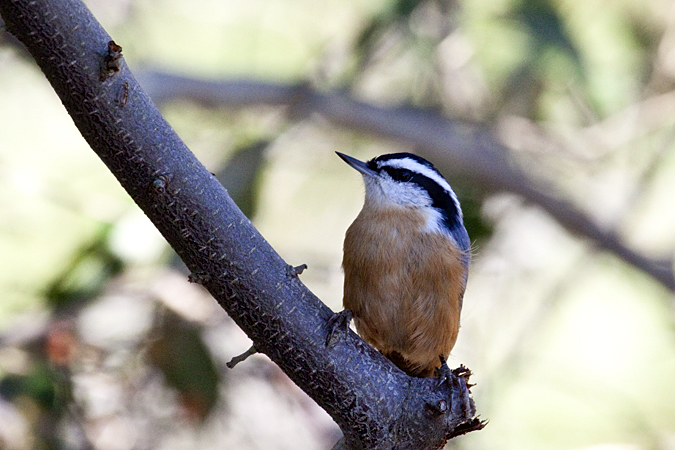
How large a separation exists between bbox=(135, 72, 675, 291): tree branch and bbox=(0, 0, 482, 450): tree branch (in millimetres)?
4133

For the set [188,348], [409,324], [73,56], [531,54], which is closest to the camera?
[73,56]

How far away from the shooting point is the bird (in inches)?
106

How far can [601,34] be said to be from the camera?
675 cm

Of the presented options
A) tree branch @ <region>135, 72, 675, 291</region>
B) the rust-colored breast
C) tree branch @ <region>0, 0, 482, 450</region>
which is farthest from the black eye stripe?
tree branch @ <region>135, 72, 675, 291</region>

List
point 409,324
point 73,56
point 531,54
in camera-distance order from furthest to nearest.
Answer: point 531,54 → point 409,324 → point 73,56

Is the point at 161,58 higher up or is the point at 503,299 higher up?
the point at 161,58

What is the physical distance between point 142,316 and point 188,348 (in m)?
0.47

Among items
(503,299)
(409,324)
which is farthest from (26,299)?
(503,299)

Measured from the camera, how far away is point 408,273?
269cm

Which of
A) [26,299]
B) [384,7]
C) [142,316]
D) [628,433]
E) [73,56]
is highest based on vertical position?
[384,7]

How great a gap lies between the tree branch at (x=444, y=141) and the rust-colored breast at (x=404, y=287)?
327 centimetres

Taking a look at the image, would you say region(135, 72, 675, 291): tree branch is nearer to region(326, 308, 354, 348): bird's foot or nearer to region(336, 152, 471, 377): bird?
region(336, 152, 471, 377): bird

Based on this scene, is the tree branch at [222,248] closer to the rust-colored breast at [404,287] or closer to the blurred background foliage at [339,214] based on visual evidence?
the rust-colored breast at [404,287]

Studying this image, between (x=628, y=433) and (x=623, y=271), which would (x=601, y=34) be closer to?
(x=623, y=271)
